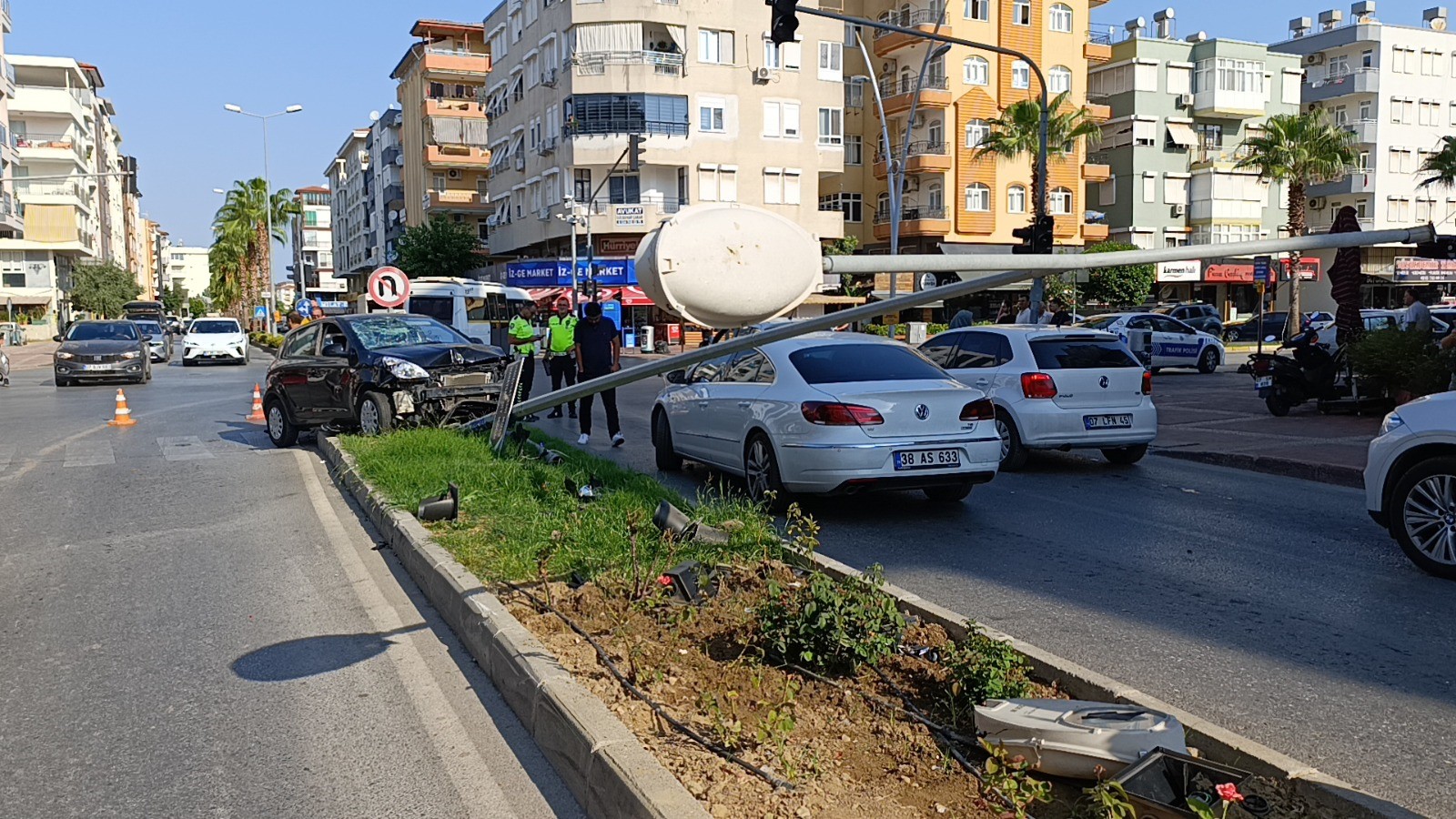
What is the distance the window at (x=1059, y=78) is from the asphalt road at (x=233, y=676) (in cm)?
5167

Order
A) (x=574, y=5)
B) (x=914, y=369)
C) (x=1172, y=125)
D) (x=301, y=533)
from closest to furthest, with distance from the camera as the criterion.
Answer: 1. (x=301, y=533)
2. (x=914, y=369)
3. (x=574, y=5)
4. (x=1172, y=125)

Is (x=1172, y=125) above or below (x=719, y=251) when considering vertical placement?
above

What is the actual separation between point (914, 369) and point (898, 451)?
108cm

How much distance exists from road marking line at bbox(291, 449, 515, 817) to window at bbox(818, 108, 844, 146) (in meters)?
48.9

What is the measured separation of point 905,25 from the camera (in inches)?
2121

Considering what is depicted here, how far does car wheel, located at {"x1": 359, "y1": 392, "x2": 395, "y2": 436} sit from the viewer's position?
1317 cm

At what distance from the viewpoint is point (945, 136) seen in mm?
53969

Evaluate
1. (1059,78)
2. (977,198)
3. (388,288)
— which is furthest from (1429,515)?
(1059,78)

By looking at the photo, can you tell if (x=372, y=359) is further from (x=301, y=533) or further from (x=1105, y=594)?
(x=1105, y=594)

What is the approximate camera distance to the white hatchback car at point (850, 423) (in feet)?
29.2

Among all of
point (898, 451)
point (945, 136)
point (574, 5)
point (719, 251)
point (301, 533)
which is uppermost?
point (574, 5)

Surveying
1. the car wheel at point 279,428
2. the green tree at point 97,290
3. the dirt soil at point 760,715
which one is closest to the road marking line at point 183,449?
the car wheel at point 279,428

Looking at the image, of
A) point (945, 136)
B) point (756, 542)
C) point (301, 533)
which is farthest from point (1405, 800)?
point (945, 136)

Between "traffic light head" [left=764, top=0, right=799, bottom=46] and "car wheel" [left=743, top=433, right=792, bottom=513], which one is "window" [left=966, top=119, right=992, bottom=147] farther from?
"car wheel" [left=743, top=433, right=792, bottom=513]
